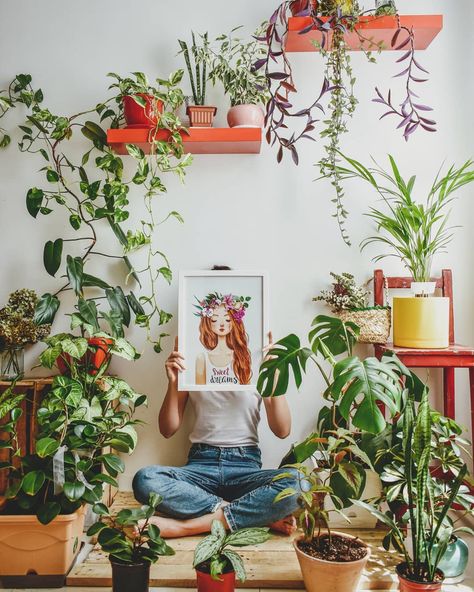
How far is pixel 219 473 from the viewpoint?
2.37 meters

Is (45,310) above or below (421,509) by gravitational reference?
above

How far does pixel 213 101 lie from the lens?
265 centimetres

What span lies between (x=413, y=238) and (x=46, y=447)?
1698 millimetres

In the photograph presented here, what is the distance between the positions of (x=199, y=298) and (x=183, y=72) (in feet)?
3.39

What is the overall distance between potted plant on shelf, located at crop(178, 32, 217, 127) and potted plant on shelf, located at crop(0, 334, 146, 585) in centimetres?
113

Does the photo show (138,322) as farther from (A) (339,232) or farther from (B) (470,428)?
(B) (470,428)

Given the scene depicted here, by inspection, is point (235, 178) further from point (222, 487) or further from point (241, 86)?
point (222, 487)

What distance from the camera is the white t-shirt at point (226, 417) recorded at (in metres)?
2.47

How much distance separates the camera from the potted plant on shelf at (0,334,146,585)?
1.92 metres

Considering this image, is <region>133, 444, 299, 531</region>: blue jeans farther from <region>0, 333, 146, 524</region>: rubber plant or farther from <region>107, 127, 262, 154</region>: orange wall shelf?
<region>107, 127, 262, 154</region>: orange wall shelf

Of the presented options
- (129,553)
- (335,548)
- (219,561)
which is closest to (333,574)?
(335,548)

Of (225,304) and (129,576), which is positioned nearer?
(129,576)

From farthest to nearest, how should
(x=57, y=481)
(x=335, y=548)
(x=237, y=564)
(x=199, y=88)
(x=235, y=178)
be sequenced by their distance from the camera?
(x=235, y=178) → (x=199, y=88) → (x=57, y=481) → (x=335, y=548) → (x=237, y=564)

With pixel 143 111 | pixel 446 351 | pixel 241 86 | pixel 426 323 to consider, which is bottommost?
pixel 446 351
